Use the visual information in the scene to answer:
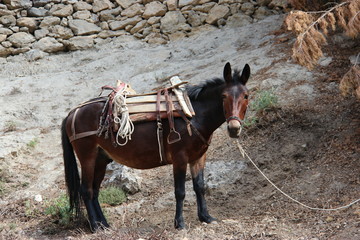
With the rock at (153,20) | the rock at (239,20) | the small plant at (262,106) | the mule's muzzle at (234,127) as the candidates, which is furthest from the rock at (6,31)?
the mule's muzzle at (234,127)

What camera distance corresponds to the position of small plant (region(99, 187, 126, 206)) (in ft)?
21.3

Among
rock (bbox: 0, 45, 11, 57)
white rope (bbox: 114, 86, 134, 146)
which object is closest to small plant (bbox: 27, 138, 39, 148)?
white rope (bbox: 114, 86, 134, 146)

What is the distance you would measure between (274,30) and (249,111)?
11.2 ft

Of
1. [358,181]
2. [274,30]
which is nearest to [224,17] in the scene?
[274,30]

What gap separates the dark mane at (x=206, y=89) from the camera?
17.0ft

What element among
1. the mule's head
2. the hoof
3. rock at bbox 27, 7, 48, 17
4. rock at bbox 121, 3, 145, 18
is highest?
rock at bbox 27, 7, 48, 17

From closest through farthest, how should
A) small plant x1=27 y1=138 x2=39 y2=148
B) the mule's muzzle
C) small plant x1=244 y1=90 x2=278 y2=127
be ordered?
the mule's muzzle < small plant x1=244 y1=90 x2=278 y2=127 < small plant x1=27 y1=138 x2=39 y2=148

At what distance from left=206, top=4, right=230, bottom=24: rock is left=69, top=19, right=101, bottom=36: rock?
2835mm

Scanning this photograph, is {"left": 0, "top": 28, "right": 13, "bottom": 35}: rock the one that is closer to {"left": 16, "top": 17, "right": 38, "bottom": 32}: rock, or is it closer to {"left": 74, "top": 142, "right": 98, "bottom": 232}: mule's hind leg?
{"left": 16, "top": 17, "right": 38, "bottom": 32}: rock

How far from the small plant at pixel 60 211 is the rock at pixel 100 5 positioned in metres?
6.12

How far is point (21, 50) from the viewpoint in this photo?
10.9 meters

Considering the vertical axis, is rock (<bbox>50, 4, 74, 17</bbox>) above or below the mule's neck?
above

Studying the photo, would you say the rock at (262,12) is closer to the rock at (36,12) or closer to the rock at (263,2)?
the rock at (263,2)

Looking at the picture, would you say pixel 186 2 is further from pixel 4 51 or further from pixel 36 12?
pixel 4 51
